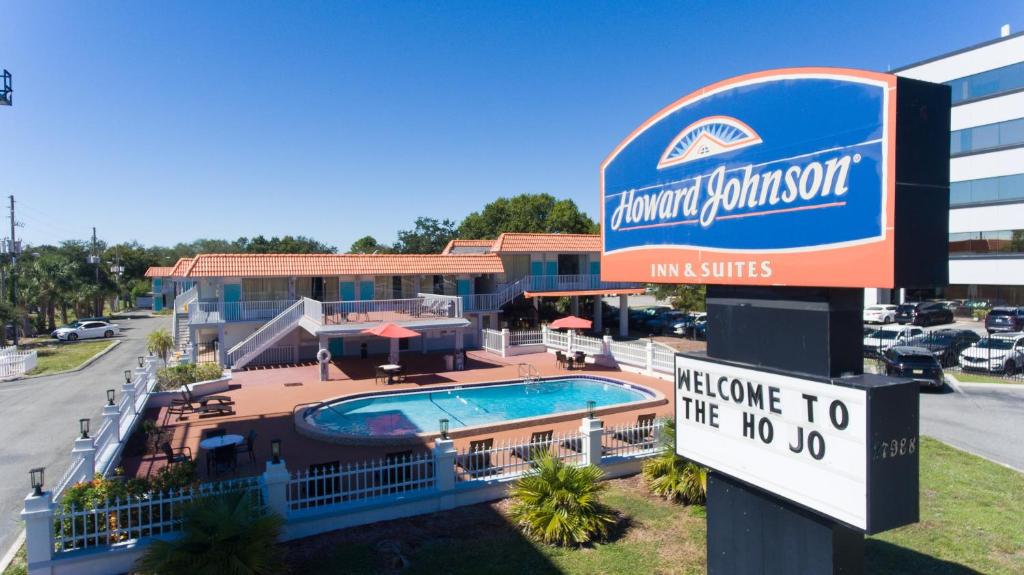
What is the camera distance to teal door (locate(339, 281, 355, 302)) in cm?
3095

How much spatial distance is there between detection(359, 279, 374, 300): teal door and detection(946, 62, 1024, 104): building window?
1567 inches

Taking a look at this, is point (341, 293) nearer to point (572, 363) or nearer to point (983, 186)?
point (572, 363)

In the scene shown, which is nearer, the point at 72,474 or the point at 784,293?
the point at 784,293

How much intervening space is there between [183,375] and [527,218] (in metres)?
54.9

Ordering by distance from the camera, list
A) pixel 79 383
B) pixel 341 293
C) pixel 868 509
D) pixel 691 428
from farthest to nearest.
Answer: pixel 341 293
pixel 79 383
pixel 691 428
pixel 868 509

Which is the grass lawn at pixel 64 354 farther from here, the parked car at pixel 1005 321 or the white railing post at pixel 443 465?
the parked car at pixel 1005 321

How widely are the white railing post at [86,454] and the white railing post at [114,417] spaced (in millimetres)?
2659

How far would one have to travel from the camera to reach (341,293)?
31.0 m

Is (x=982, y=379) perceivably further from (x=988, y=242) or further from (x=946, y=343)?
(x=988, y=242)

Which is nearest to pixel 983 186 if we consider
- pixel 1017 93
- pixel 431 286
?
pixel 1017 93

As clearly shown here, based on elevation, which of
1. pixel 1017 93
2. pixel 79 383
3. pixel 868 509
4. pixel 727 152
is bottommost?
pixel 79 383

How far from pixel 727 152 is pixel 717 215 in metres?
0.62

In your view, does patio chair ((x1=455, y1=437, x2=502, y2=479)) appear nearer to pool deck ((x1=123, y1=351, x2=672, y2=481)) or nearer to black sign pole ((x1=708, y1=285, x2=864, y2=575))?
pool deck ((x1=123, y1=351, x2=672, y2=481))

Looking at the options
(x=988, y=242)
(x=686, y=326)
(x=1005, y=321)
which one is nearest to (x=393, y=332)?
(x=686, y=326)
